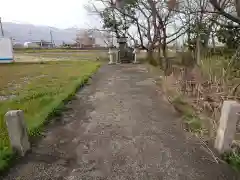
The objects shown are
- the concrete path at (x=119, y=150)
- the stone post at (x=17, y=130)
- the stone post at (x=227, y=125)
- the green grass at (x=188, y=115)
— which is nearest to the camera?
the concrete path at (x=119, y=150)

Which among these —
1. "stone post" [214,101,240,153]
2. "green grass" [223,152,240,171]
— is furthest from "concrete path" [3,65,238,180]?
"stone post" [214,101,240,153]

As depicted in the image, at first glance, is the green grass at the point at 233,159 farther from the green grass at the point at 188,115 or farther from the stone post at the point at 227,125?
the green grass at the point at 188,115

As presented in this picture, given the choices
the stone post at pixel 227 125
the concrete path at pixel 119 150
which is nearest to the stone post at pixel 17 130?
the concrete path at pixel 119 150

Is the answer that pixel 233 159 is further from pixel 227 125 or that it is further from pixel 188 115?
pixel 188 115

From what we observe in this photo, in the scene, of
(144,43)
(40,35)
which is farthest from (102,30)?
(40,35)

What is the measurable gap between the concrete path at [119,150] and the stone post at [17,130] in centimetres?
19

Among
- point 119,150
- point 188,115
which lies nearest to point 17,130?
point 119,150

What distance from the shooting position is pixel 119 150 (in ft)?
10.9

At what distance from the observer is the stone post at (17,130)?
2982 mm

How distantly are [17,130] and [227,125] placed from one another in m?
2.73

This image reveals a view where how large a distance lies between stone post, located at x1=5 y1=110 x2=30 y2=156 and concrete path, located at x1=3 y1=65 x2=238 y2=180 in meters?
0.19

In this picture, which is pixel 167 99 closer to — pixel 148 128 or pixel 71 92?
pixel 148 128

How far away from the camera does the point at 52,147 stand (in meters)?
3.42

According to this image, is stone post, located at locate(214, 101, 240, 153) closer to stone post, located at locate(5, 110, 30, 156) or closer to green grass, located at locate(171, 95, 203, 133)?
green grass, located at locate(171, 95, 203, 133)
